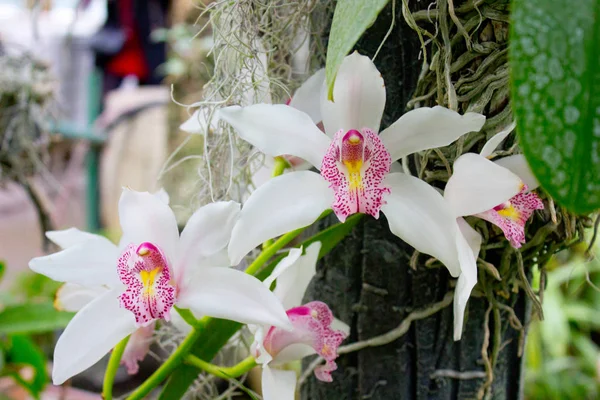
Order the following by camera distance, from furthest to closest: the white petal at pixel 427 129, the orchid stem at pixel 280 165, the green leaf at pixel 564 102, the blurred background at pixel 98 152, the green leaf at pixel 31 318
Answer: the blurred background at pixel 98 152
the green leaf at pixel 31 318
the orchid stem at pixel 280 165
the white petal at pixel 427 129
the green leaf at pixel 564 102

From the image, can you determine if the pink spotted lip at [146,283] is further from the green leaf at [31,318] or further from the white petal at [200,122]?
the green leaf at [31,318]

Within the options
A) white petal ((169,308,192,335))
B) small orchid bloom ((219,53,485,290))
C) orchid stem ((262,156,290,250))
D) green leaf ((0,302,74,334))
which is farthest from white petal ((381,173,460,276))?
green leaf ((0,302,74,334))

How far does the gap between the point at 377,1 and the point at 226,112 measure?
0.44 ft

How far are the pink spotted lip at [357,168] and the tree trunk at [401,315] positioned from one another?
0.34 feet

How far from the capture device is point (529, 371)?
186 cm

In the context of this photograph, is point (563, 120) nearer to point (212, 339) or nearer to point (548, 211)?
point (548, 211)

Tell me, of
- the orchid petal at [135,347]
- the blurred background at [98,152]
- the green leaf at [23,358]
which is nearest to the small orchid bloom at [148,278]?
the orchid petal at [135,347]

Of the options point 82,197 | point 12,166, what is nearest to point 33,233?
point 82,197

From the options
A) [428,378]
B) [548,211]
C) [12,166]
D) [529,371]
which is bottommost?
[529,371]

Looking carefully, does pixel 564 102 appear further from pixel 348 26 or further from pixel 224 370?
pixel 224 370

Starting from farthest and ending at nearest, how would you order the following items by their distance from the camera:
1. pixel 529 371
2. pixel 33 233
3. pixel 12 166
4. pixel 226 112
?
pixel 33 233 → pixel 529 371 → pixel 12 166 → pixel 226 112

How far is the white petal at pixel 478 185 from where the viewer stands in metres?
0.38

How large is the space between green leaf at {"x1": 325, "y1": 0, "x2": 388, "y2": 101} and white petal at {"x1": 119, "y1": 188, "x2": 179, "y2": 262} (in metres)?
0.17

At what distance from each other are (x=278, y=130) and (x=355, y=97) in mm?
58
